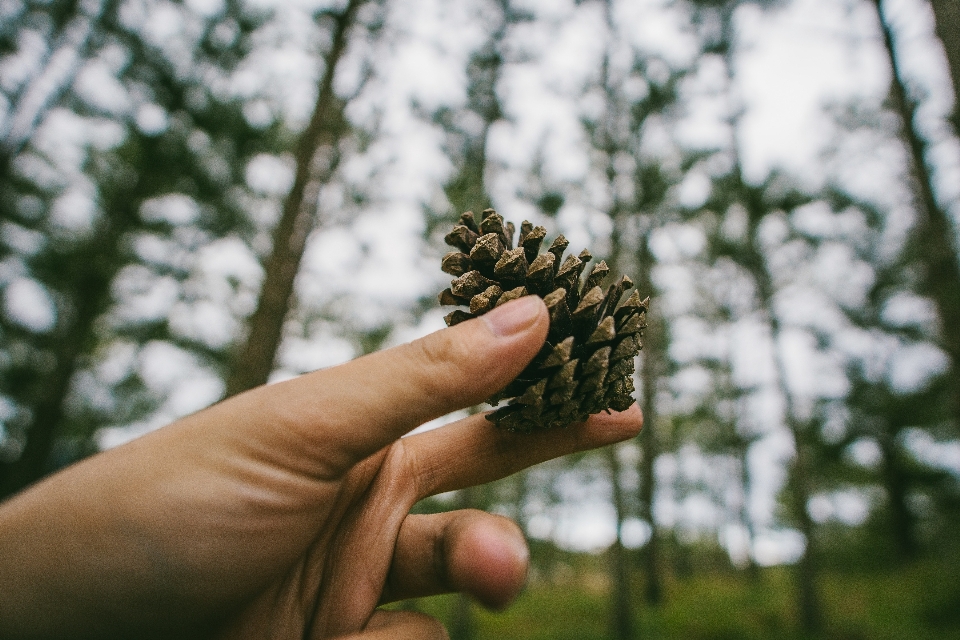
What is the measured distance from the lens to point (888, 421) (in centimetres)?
1355

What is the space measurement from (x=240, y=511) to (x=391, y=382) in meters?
0.56

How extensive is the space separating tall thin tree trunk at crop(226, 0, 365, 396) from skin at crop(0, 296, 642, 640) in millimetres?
3457

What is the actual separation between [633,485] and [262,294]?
2540 centimetres

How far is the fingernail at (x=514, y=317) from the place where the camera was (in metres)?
1.22

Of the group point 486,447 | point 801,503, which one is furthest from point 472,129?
point 801,503

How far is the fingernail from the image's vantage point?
48.1 inches

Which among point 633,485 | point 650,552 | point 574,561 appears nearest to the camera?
point 650,552

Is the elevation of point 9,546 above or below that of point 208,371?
below

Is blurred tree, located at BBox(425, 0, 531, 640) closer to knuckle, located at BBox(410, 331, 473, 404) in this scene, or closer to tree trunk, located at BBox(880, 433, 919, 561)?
knuckle, located at BBox(410, 331, 473, 404)

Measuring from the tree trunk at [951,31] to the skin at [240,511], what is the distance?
125 inches

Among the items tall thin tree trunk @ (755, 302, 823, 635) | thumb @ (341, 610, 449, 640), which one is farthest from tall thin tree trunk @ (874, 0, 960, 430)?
thumb @ (341, 610, 449, 640)

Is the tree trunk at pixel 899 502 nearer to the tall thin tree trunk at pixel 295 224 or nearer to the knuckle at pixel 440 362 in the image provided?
the tall thin tree trunk at pixel 295 224

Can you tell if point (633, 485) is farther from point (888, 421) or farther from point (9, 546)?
point (9, 546)

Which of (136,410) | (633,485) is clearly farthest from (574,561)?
(136,410)
